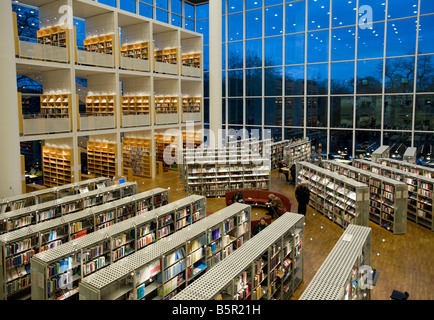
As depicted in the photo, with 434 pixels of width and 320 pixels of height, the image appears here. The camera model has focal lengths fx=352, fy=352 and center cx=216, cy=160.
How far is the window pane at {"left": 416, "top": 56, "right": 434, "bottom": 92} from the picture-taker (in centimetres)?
1488

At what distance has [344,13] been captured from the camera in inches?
659

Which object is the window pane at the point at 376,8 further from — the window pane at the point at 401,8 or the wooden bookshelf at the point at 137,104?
the wooden bookshelf at the point at 137,104

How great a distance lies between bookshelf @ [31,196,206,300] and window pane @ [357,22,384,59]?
12.9 metres

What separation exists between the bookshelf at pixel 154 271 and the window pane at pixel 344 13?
14.0m

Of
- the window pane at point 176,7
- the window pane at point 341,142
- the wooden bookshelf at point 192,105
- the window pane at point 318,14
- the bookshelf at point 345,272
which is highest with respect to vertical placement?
the window pane at point 176,7

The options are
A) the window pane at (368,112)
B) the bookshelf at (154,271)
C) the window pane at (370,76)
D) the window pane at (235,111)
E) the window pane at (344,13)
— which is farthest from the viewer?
the window pane at (235,111)

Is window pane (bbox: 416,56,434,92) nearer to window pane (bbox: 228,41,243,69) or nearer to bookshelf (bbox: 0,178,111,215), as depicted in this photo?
window pane (bbox: 228,41,243,69)

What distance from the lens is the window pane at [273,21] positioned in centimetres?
1878

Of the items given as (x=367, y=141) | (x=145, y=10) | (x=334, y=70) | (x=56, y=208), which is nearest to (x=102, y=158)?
(x=56, y=208)

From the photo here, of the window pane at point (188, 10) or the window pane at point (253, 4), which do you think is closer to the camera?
the window pane at point (253, 4)

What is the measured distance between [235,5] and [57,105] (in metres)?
12.3


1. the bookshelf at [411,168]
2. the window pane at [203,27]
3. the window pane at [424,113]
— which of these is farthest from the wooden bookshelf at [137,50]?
the window pane at [424,113]

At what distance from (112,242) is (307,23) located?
51.6 ft

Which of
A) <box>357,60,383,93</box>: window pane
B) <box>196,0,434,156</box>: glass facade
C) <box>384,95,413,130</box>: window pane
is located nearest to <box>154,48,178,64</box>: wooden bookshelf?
<box>196,0,434,156</box>: glass facade
